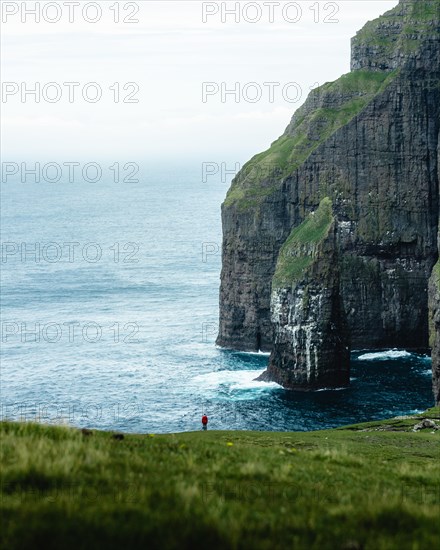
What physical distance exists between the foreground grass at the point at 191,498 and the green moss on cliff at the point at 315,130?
116208 mm

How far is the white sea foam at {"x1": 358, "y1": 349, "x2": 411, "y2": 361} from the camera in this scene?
124688 mm

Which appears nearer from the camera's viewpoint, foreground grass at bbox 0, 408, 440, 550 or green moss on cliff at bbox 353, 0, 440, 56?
foreground grass at bbox 0, 408, 440, 550

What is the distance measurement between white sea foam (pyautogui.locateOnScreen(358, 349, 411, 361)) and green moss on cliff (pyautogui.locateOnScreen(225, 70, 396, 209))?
26625mm

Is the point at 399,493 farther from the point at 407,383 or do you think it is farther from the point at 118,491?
the point at 407,383

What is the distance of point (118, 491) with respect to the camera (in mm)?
15883

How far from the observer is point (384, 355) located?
416 feet

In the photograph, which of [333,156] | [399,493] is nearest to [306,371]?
[333,156]

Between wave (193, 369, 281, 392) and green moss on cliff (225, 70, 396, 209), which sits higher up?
green moss on cliff (225, 70, 396, 209)

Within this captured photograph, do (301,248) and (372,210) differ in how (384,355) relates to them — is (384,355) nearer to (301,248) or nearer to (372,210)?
(301,248)

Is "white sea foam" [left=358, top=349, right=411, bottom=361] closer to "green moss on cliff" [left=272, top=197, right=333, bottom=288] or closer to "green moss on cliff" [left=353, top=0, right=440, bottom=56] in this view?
"green moss on cliff" [left=272, top=197, right=333, bottom=288]

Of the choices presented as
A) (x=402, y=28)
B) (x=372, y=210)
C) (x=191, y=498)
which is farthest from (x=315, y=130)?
(x=191, y=498)

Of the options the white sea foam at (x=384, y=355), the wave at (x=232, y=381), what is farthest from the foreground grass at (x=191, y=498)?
the white sea foam at (x=384, y=355)

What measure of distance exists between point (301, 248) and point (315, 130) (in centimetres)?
2723

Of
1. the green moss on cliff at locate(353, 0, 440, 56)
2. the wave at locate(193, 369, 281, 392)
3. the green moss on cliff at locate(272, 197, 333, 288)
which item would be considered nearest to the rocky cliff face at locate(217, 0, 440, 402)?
the green moss on cliff at locate(353, 0, 440, 56)
